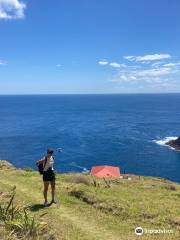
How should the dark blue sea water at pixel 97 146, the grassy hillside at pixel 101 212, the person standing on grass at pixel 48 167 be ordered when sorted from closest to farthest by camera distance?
the grassy hillside at pixel 101 212, the person standing on grass at pixel 48 167, the dark blue sea water at pixel 97 146

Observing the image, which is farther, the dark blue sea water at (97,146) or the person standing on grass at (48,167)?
the dark blue sea water at (97,146)

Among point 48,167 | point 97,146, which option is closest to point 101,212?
point 48,167

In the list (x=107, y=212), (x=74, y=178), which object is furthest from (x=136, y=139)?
(x=107, y=212)

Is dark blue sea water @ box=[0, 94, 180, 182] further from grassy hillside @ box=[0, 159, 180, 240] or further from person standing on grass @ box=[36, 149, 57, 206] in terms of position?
person standing on grass @ box=[36, 149, 57, 206]

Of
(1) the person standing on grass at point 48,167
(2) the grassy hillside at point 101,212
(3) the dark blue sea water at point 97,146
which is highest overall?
(1) the person standing on grass at point 48,167

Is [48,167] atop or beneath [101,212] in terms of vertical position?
atop

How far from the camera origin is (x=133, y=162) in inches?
3152

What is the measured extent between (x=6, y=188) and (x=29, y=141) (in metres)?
86.1

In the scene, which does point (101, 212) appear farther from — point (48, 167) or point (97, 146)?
point (97, 146)

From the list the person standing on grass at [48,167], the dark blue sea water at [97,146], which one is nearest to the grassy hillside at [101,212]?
the person standing on grass at [48,167]

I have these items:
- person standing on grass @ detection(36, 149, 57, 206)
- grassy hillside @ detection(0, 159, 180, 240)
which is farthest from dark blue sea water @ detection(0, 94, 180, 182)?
person standing on grass @ detection(36, 149, 57, 206)

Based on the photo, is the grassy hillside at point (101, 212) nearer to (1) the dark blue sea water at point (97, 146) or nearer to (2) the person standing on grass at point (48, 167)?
(2) the person standing on grass at point (48, 167)

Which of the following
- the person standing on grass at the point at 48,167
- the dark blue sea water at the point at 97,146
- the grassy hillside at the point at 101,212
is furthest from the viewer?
the dark blue sea water at the point at 97,146

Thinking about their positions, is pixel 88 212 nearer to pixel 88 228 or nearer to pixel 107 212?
pixel 107 212
